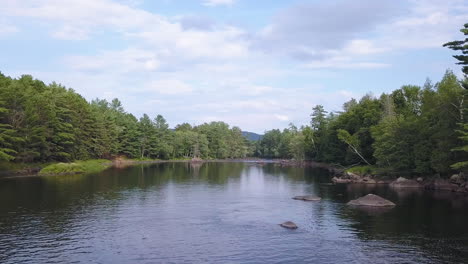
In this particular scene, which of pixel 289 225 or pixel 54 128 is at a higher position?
pixel 54 128

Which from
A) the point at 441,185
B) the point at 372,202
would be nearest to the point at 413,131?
the point at 441,185

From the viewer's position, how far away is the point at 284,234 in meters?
36.8

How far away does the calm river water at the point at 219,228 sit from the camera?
29.9m

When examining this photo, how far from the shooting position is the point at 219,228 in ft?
127

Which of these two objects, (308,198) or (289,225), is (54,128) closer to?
(308,198)

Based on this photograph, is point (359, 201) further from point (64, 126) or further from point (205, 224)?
point (64, 126)

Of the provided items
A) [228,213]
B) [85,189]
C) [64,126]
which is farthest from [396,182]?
[64,126]

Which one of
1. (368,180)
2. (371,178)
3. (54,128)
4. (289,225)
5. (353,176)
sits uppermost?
(54,128)

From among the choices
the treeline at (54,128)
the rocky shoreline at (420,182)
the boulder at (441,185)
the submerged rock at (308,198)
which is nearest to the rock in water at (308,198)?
the submerged rock at (308,198)

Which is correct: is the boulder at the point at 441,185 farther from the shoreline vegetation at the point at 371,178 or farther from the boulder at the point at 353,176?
the boulder at the point at 353,176

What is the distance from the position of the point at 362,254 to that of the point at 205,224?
1634 centimetres

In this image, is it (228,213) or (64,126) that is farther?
(64,126)

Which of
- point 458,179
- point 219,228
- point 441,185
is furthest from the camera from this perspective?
point 441,185

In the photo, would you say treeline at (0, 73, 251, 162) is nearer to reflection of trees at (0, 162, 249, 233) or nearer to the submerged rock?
reflection of trees at (0, 162, 249, 233)
